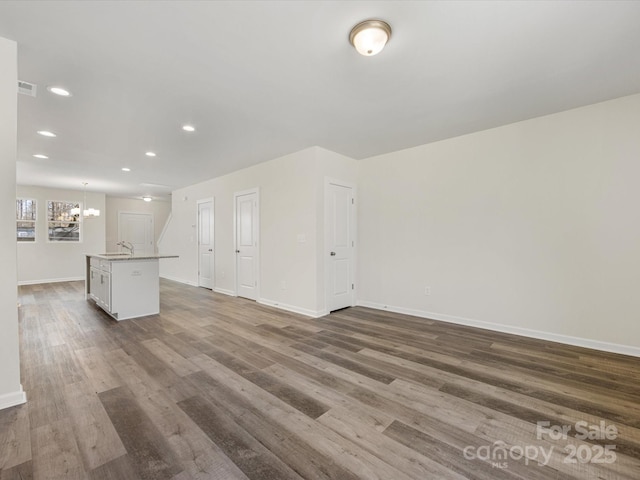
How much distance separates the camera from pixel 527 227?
342cm

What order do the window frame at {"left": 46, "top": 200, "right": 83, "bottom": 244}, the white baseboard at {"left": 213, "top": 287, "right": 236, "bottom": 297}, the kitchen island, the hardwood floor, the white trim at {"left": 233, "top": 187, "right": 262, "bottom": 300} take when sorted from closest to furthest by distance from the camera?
the hardwood floor
the kitchen island
the white trim at {"left": 233, "top": 187, "right": 262, "bottom": 300}
the white baseboard at {"left": 213, "top": 287, "right": 236, "bottom": 297}
the window frame at {"left": 46, "top": 200, "right": 83, "bottom": 244}

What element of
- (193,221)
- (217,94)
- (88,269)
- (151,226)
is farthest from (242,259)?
(151,226)

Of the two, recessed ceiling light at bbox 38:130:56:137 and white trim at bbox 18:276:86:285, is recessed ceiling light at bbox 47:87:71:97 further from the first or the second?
white trim at bbox 18:276:86:285

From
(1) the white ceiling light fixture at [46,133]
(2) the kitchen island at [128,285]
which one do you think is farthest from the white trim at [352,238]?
(1) the white ceiling light fixture at [46,133]

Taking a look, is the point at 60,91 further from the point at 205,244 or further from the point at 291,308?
the point at 205,244

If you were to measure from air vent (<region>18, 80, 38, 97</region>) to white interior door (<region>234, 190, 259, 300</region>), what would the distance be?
3111mm

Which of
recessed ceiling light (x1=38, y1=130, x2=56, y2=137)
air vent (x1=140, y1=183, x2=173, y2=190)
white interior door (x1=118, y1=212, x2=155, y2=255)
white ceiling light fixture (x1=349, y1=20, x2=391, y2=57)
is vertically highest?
air vent (x1=140, y1=183, x2=173, y2=190)

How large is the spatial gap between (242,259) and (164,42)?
416cm

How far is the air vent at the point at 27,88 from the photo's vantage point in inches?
101

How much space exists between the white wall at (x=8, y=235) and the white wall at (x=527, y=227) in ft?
14.2

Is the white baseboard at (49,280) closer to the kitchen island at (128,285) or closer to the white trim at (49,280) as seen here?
the white trim at (49,280)

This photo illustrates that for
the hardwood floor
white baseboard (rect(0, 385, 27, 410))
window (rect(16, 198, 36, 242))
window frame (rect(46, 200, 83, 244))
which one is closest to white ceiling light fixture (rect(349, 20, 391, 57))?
the hardwood floor

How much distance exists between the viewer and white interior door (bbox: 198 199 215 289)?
6.67 m

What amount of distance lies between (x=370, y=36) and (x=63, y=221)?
9.97 meters
